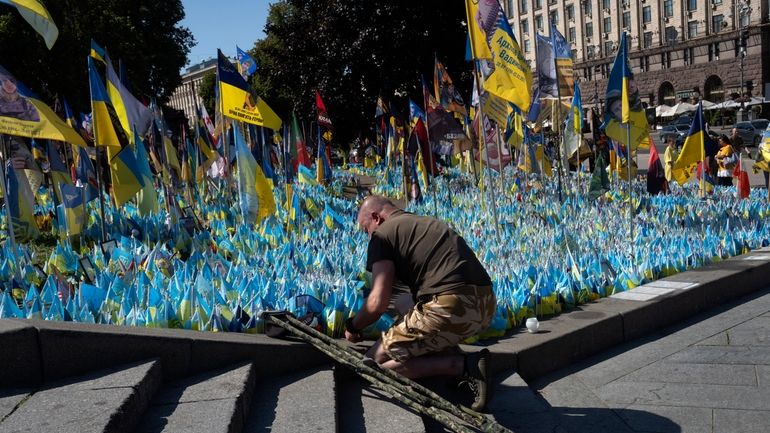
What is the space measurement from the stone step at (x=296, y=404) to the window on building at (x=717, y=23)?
192 feet

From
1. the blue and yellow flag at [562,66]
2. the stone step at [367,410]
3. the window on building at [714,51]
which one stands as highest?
the window on building at [714,51]

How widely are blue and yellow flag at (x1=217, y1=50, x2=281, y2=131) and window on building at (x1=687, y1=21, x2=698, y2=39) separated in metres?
56.4

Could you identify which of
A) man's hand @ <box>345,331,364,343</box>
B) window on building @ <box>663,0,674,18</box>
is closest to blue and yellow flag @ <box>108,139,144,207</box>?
man's hand @ <box>345,331,364,343</box>

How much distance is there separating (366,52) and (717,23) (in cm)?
4216

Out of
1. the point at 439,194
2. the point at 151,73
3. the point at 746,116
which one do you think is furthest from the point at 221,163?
the point at 746,116

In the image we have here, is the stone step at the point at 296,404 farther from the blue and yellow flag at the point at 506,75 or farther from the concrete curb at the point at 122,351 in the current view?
the blue and yellow flag at the point at 506,75

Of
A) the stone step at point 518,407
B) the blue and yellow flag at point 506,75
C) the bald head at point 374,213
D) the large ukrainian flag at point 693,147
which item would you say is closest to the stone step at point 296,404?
the bald head at point 374,213

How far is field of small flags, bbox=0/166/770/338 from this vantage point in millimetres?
4820

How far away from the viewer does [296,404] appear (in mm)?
3883

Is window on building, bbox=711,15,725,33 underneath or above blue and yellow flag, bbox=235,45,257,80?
above

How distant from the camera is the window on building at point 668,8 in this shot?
5975cm

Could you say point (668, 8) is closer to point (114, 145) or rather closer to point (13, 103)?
point (114, 145)

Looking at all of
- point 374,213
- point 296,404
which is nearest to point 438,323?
point 374,213

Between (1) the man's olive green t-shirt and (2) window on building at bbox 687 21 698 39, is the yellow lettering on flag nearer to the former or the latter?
(1) the man's olive green t-shirt
